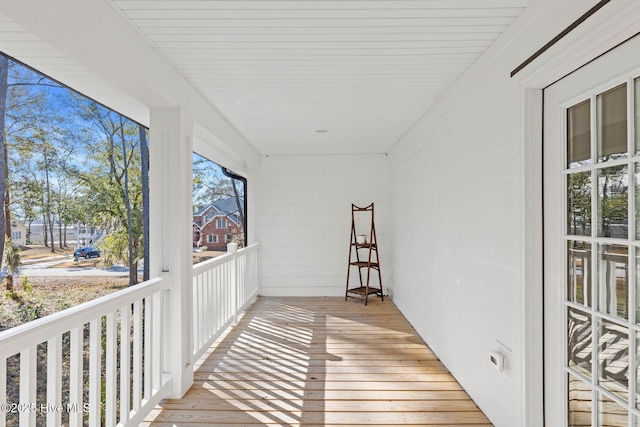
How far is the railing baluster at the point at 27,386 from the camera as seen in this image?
144 centimetres

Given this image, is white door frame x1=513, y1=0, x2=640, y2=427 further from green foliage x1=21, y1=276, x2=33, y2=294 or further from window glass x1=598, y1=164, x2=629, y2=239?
green foliage x1=21, y1=276, x2=33, y2=294

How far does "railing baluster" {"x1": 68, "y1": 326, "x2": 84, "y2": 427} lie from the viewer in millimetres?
1724

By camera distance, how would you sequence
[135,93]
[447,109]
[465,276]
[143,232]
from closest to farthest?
1. [135,93]
2. [465,276]
3. [447,109]
4. [143,232]

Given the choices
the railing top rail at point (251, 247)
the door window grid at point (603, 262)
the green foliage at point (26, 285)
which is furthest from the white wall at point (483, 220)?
the green foliage at point (26, 285)

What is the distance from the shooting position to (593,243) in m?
1.61

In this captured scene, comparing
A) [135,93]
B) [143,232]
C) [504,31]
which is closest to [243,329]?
[143,232]

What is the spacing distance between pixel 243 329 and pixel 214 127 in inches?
91.2

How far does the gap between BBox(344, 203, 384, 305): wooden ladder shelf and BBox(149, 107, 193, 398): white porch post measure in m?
3.41

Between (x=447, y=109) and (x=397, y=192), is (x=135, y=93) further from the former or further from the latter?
(x=397, y=192)

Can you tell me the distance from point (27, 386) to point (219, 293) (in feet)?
8.80

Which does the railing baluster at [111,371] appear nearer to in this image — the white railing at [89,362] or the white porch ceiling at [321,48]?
the white railing at [89,362]

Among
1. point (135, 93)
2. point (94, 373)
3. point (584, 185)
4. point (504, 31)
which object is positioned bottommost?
point (94, 373)

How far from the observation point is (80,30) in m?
1.67

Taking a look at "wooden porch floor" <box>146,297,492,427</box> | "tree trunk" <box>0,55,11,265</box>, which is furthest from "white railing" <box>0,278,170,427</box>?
"tree trunk" <box>0,55,11,265</box>
